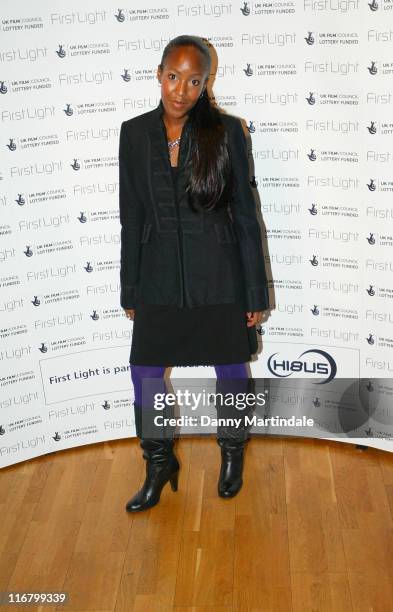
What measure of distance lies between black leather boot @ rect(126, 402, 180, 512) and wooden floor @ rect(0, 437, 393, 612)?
2.1 inches

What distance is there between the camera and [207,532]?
3291mm

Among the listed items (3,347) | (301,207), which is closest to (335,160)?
(301,207)

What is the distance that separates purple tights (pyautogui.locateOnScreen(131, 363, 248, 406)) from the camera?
345cm

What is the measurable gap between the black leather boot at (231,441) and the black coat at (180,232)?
383 mm

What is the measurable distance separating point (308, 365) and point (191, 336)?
2.58 ft

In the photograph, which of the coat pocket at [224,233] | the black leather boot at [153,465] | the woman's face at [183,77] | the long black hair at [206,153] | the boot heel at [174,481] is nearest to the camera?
the woman's face at [183,77]

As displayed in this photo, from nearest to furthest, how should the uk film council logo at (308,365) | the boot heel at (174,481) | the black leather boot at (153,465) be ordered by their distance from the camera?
the black leather boot at (153,465) < the boot heel at (174,481) < the uk film council logo at (308,365)

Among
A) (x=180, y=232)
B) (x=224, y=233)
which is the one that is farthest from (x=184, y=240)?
(x=224, y=233)

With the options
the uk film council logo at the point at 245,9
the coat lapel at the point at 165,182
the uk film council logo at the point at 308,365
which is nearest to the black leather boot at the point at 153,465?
the uk film council logo at the point at 308,365

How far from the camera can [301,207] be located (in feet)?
11.9

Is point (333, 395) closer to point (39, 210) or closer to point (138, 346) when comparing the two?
point (138, 346)

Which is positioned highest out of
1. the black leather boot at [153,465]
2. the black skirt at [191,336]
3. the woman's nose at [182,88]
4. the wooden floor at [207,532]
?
the woman's nose at [182,88]

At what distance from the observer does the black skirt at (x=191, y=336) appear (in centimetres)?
330

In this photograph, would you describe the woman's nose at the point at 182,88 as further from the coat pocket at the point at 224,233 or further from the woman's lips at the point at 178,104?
the coat pocket at the point at 224,233
